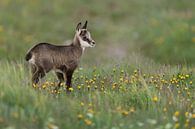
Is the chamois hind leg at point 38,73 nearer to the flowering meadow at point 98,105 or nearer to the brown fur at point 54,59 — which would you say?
the brown fur at point 54,59

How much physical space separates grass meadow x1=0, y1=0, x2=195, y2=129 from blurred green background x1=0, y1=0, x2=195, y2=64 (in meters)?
0.04

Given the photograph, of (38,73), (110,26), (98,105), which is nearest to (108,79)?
(38,73)

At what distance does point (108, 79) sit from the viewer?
9188 millimetres

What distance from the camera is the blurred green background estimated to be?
16844 millimetres

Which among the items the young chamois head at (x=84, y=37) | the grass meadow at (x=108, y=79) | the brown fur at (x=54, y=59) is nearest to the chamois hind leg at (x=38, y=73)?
the brown fur at (x=54, y=59)

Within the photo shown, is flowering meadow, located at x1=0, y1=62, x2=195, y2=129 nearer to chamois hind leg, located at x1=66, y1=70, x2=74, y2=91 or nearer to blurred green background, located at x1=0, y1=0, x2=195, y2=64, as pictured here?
chamois hind leg, located at x1=66, y1=70, x2=74, y2=91

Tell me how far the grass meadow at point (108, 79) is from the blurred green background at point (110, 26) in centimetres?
4

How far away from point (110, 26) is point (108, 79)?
11040 mm

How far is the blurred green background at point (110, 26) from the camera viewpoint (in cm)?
1684

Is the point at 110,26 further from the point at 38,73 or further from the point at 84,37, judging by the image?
the point at 38,73

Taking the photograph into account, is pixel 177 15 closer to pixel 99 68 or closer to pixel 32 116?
pixel 99 68

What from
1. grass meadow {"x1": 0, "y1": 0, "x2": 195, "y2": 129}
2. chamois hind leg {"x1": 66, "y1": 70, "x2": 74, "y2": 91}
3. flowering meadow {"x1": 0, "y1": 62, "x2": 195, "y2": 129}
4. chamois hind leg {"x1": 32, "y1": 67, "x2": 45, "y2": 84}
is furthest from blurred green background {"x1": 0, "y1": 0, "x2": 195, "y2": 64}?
flowering meadow {"x1": 0, "y1": 62, "x2": 195, "y2": 129}

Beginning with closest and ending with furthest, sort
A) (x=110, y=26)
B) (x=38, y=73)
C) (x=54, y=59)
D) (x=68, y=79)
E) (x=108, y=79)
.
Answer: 1. (x=38, y=73)
2. (x=54, y=59)
3. (x=68, y=79)
4. (x=108, y=79)
5. (x=110, y=26)

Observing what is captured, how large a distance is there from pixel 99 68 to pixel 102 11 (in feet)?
37.6
